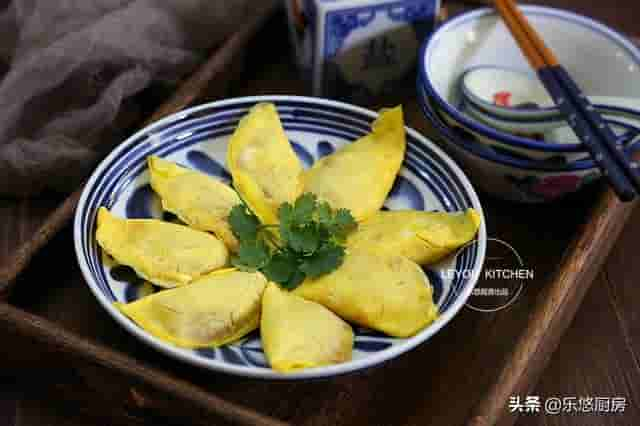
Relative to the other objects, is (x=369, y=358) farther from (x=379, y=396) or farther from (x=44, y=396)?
(x=44, y=396)

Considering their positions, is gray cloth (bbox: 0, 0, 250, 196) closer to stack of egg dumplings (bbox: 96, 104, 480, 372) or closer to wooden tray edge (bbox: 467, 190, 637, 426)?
stack of egg dumplings (bbox: 96, 104, 480, 372)

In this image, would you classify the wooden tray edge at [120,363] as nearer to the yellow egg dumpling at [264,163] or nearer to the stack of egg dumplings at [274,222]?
the stack of egg dumplings at [274,222]

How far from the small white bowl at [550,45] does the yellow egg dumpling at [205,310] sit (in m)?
0.36

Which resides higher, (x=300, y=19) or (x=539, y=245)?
(x=300, y=19)

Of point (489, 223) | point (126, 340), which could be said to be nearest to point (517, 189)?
point (489, 223)

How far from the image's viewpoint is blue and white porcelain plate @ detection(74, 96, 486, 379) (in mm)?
569

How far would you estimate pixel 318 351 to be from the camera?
0.57 meters

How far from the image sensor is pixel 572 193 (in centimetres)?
76

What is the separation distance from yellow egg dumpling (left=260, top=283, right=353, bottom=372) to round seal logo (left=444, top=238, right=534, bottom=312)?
0.15 metres

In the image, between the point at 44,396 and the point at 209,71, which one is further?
the point at 209,71

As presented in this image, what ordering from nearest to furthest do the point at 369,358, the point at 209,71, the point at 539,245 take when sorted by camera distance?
1. the point at 369,358
2. the point at 539,245
3. the point at 209,71

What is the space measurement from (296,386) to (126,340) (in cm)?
16

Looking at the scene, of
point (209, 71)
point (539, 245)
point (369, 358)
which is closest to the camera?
point (369, 358)

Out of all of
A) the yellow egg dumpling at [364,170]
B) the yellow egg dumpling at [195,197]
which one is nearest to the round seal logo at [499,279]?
the yellow egg dumpling at [364,170]
